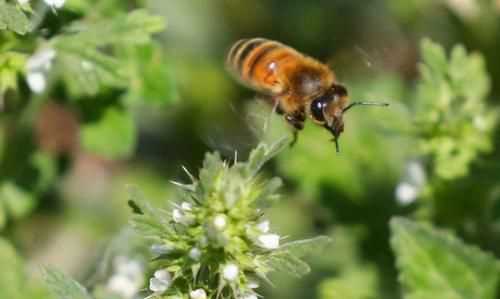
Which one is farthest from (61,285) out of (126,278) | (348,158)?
(348,158)

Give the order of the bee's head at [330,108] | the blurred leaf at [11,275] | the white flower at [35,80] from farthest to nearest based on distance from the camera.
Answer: the blurred leaf at [11,275]
the white flower at [35,80]
the bee's head at [330,108]

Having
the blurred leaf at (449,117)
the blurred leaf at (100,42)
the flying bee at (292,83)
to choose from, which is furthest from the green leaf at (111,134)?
the blurred leaf at (449,117)

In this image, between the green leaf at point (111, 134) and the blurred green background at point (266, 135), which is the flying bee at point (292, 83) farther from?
the green leaf at point (111, 134)

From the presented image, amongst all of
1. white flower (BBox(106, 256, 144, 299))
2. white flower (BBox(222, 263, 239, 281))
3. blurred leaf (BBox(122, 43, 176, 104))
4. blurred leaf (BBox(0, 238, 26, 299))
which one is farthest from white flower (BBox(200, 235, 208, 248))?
blurred leaf (BBox(122, 43, 176, 104))

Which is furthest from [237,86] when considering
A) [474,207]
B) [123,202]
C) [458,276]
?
[458,276]

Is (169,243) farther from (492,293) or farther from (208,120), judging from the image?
(208,120)

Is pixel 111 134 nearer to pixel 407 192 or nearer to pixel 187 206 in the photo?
pixel 407 192
